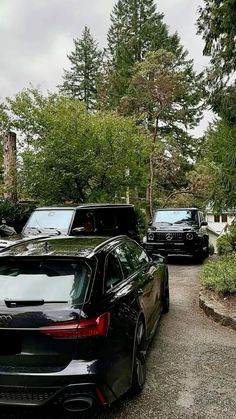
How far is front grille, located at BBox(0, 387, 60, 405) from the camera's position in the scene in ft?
9.89

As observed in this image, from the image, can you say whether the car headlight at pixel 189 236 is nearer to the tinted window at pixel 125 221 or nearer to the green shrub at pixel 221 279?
the tinted window at pixel 125 221

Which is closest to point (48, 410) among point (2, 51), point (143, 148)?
point (143, 148)

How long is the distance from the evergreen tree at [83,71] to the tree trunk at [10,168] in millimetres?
25688

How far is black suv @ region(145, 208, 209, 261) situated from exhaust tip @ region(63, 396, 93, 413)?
912cm

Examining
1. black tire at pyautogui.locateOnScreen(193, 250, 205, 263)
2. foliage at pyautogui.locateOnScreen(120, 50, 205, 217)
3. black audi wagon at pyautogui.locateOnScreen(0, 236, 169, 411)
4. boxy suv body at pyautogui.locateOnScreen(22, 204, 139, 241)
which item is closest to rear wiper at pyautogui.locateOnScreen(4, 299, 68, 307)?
black audi wagon at pyautogui.locateOnScreen(0, 236, 169, 411)

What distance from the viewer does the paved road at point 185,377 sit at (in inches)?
138

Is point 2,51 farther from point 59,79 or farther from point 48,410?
point 48,410

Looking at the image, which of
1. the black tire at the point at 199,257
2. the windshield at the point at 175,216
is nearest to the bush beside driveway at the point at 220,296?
the black tire at the point at 199,257

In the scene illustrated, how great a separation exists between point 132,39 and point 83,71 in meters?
8.19

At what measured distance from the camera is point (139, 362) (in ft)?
12.8

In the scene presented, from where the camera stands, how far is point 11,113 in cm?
1670

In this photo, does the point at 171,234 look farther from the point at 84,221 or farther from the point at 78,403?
the point at 78,403

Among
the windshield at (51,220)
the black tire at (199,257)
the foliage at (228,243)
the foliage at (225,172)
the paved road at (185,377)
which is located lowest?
the black tire at (199,257)

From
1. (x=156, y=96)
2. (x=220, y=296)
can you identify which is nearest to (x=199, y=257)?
(x=220, y=296)
